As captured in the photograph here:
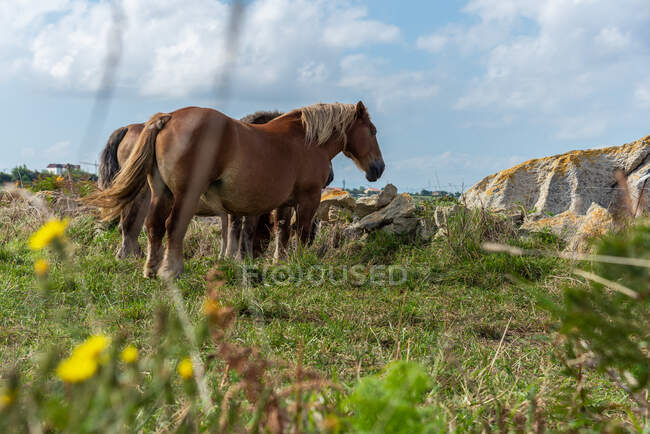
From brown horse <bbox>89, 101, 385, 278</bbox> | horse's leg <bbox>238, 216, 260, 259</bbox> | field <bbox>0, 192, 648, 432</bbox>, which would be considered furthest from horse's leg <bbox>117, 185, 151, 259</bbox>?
horse's leg <bbox>238, 216, 260, 259</bbox>

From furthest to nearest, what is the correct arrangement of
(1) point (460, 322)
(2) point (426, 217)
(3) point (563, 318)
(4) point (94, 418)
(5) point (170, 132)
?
(2) point (426, 217) → (5) point (170, 132) → (1) point (460, 322) → (3) point (563, 318) → (4) point (94, 418)

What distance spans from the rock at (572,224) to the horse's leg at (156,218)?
3868 mm

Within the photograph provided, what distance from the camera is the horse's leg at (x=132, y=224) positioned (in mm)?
5535

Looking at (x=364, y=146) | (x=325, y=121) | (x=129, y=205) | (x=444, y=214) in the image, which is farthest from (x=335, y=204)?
(x=129, y=205)

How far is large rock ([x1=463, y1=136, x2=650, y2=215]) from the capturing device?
6711mm

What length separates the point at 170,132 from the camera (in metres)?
4.15

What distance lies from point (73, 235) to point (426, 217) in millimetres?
4776

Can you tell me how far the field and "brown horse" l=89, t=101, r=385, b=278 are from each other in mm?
488

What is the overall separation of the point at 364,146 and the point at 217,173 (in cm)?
254

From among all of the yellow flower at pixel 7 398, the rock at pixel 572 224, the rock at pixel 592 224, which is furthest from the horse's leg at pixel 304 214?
the yellow flower at pixel 7 398

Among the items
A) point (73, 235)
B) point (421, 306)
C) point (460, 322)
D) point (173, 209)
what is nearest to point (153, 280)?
point (173, 209)

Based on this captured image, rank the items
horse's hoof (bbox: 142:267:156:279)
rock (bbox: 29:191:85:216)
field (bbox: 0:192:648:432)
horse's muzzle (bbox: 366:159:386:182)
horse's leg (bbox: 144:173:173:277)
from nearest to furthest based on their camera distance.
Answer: field (bbox: 0:192:648:432)
horse's leg (bbox: 144:173:173:277)
horse's hoof (bbox: 142:267:156:279)
horse's muzzle (bbox: 366:159:386:182)
rock (bbox: 29:191:85:216)

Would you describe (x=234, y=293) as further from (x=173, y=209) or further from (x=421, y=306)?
(x=421, y=306)

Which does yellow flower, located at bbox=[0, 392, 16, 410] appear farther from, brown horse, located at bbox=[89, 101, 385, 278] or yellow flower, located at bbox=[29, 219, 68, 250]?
brown horse, located at bbox=[89, 101, 385, 278]
